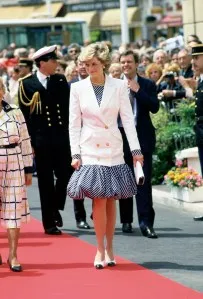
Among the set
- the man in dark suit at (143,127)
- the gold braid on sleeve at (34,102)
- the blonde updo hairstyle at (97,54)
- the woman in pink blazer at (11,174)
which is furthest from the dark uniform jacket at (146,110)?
the woman in pink blazer at (11,174)

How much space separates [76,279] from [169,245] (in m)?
2.09

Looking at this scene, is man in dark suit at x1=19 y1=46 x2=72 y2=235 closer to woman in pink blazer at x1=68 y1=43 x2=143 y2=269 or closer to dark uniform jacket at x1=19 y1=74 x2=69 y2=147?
dark uniform jacket at x1=19 y1=74 x2=69 y2=147

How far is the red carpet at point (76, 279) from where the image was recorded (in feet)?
30.9

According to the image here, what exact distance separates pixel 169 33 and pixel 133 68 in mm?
42875

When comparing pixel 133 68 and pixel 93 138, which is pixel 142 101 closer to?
pixel 133 68

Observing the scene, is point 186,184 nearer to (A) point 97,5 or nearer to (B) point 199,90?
(B) point 199,90

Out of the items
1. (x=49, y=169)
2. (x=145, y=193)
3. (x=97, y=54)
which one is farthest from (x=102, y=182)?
(x=49, y=169)

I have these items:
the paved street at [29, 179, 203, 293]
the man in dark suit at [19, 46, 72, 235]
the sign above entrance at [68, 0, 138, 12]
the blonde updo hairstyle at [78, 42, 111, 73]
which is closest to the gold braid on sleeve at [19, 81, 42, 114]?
the man in dark suit at [19, 46, 72, 235]

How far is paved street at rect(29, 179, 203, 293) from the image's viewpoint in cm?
1038

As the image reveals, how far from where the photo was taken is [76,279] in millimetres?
10141

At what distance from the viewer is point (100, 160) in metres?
10.6

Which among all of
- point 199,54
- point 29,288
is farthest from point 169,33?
point 29,288

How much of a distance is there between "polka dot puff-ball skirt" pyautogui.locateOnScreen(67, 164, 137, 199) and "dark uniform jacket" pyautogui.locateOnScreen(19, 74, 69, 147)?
8.45 feet

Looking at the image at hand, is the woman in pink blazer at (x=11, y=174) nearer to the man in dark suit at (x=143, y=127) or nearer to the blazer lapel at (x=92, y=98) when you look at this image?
the blazer lapel at (x=92, y=98)
